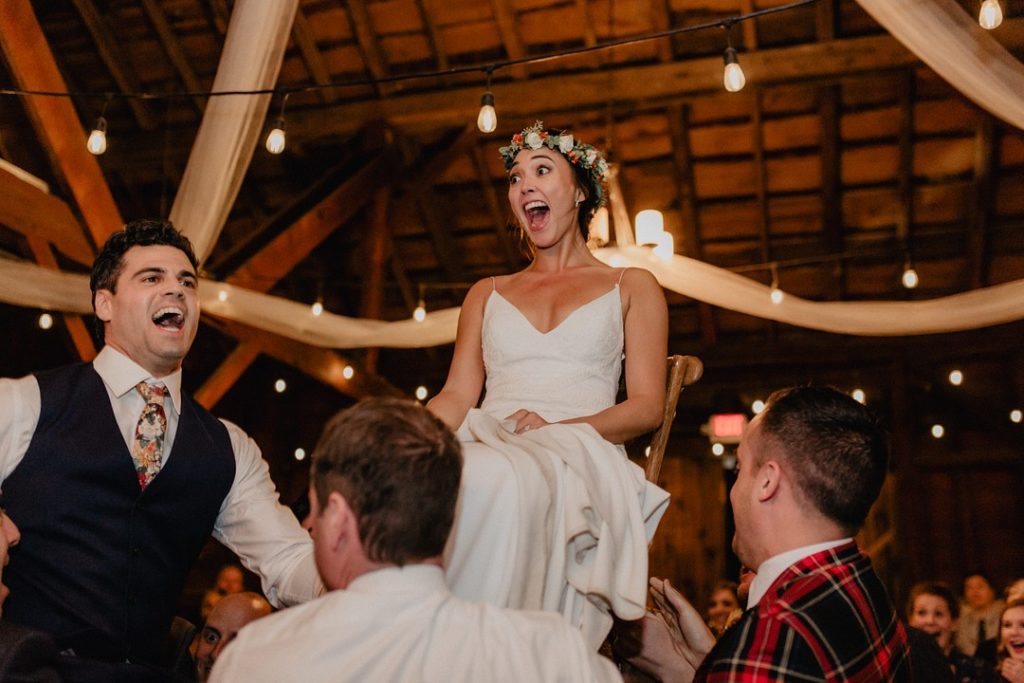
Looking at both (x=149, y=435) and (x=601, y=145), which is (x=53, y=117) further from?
(x=601, y=145)

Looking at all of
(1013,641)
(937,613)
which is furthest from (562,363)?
(937,613)

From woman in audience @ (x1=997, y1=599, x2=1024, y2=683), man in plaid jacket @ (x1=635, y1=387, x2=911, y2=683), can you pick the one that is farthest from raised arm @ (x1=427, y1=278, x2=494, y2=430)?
woman in audience @ (x1=997, y1=599, x2=1024, y2=683)

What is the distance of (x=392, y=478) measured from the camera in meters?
1.43

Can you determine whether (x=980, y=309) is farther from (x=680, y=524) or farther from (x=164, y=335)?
(x=680, y=524)

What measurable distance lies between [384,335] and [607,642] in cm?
459

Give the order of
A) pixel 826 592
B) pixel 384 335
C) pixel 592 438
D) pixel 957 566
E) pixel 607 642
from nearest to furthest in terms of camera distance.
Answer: pixel 826 592, pixel 592 438, pixel 607 642, pixel 384 335, pixel 957 566

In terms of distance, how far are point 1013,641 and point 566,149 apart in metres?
3.26

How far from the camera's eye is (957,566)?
10531 mm

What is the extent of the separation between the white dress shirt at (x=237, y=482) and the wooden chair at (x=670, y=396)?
2.90 ft

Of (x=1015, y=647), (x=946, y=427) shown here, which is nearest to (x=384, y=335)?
(x=1015, y=647)

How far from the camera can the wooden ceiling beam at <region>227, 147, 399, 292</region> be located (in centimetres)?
693

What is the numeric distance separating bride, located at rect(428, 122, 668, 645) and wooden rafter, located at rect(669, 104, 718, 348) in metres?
6.17

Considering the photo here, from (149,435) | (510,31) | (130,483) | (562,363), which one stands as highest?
(510,31)

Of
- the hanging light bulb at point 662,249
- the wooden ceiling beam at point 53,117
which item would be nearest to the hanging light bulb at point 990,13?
the hanging light bulb at point 662,249
